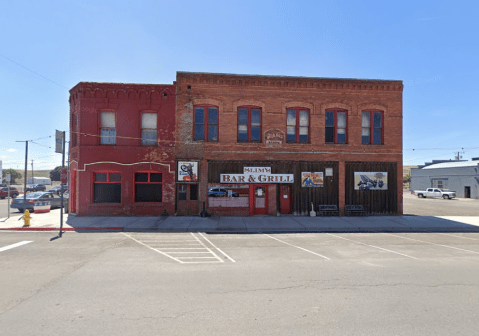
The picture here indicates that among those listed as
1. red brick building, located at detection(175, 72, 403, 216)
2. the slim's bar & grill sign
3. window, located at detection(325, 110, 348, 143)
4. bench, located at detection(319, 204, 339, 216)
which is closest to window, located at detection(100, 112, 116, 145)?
red brick building, located at detection(175, 72, 403, 216)

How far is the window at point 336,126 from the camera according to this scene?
18.3m

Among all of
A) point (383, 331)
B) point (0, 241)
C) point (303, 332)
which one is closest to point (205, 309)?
point (303, 332)

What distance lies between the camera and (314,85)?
1798 cm

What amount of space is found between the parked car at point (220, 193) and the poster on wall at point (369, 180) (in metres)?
8.62

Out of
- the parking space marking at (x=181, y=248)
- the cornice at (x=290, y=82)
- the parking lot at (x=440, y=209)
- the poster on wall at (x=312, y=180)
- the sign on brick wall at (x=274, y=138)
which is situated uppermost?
the cornice at (x=290, y=82)

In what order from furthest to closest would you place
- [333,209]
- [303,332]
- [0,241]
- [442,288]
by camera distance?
[333,209]
[0,241]
[442,288]
[303,332]

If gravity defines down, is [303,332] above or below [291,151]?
below

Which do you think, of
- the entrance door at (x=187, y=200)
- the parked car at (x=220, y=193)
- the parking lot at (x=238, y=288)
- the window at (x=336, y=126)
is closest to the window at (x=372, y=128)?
the window at (x=336, y=126)

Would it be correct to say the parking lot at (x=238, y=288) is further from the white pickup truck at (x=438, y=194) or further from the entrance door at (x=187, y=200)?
the white pickup truck at (x=438, y=194)

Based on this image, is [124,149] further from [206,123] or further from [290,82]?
[290,82]

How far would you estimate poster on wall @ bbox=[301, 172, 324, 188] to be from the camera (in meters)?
17.9

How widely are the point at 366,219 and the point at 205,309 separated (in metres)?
14.5

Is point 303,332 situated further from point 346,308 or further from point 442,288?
point 442,288

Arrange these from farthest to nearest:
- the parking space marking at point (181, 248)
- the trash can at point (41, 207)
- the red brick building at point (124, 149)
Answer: the trash can at point (41, 207)
the red brick building at point (124, 149)
the parking space marking at point (181, 248)
